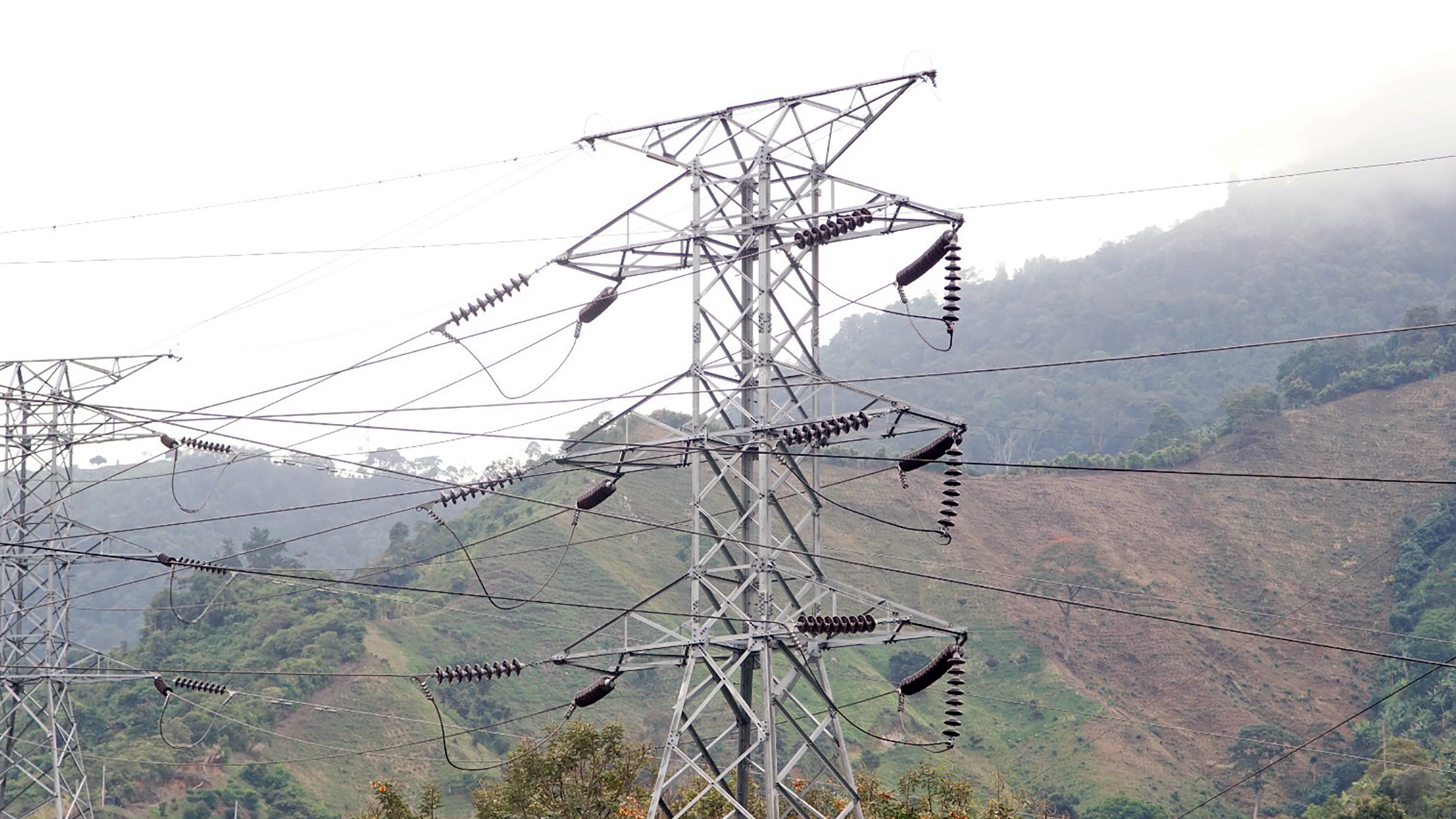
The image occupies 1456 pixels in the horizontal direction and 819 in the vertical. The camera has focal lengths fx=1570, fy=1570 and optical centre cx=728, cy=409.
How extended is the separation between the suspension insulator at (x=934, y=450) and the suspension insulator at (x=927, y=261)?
2251 mm

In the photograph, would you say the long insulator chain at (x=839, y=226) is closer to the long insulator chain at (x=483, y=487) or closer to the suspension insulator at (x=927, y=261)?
the suspension insulator at (x=927, y=261)

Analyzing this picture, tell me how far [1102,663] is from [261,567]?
2021 inches

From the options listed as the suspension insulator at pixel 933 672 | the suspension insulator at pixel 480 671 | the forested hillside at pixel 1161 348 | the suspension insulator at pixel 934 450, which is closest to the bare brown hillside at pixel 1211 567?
the forested hillside at pixel 1161 348

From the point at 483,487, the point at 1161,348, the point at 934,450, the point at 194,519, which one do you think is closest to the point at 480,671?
the point at 483,487

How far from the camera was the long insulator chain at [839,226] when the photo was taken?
63.9ft

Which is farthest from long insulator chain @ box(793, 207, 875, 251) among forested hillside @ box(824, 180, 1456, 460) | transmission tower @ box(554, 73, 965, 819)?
forested hillside @ box(824, 180, 1456, 460)

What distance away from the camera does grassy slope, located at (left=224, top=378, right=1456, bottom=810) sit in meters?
79.5

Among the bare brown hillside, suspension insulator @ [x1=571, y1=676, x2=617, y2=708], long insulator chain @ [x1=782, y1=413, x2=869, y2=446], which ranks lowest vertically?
the bare brown hillside

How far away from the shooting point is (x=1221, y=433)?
12106 cm

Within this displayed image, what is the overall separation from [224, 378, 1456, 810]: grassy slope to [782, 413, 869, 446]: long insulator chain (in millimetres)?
51149

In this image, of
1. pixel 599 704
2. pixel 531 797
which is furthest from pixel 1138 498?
pixel 531 797

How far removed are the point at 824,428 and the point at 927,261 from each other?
270 cm

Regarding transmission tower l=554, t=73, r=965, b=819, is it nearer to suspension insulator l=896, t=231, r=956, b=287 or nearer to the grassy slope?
suspension insulator l=896, t=231, r=956, b=287

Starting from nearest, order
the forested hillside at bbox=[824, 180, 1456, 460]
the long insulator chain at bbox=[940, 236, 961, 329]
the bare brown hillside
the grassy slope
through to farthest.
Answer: the long insulator chain at bbox=[940, 236, 961, 329] → the grassy slope → the bare brown hillside → the forested hillside at bbox=[824, 180, 1456, 460]
